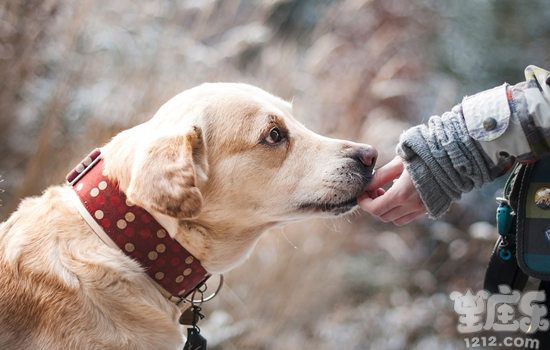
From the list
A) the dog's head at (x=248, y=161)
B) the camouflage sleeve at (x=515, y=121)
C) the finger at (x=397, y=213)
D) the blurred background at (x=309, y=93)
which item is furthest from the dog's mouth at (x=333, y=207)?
the blurred background at (x=309, y=93)

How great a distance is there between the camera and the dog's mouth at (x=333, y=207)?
6.31ft

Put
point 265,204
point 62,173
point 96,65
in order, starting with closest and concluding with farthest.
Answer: point 265,204
point 62,173
point 96,65

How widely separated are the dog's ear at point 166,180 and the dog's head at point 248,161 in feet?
Answer: 0.21

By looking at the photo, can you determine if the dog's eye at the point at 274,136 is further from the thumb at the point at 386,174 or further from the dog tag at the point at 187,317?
the dog tag at the point at 187,317

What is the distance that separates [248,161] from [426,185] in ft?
1.77

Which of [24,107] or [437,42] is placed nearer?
[24,107]

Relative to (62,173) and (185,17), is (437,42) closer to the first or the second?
(185,17)

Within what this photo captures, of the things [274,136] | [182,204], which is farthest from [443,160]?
[182,204]

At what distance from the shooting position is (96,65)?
11.4 ft

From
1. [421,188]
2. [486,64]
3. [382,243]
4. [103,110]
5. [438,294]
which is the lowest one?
[438,294]

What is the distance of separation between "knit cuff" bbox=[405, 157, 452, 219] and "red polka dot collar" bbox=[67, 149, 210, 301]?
2.15 feet

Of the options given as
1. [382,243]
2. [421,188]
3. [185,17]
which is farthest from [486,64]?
[421,188]

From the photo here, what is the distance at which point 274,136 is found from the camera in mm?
1967

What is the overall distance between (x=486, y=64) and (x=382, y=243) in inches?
50.8
